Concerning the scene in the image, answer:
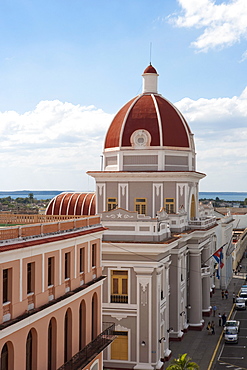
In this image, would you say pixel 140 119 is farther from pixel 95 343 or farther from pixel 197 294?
pixel 95 343

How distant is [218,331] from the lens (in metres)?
52.1

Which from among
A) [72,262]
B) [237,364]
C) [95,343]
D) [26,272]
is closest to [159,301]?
[237,364]

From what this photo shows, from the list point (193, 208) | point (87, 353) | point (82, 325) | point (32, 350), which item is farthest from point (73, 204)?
point (32, 350)

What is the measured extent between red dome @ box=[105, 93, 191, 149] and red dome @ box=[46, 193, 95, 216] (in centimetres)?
779

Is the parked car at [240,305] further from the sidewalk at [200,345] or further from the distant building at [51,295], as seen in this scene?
the distant building at [51,295]

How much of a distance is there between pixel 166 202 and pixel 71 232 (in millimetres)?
23112

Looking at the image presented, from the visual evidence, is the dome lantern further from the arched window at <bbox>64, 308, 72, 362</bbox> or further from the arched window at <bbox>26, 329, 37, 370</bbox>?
the arched window at <bbox>26, 329, 37, 370</bbox>

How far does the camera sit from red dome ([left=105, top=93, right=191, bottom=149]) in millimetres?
48031

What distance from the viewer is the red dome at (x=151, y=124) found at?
48.0m

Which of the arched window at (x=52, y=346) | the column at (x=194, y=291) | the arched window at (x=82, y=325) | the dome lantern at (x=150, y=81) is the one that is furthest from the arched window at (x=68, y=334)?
the dome lantern at (x=150, y=81)

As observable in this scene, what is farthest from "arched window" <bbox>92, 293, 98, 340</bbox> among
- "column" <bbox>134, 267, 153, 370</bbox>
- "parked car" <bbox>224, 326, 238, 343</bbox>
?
"parked car" <bbox>224, 326, 238, 343</bbox>

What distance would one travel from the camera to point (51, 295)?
23.4m

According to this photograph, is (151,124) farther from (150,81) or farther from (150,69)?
(150,69)

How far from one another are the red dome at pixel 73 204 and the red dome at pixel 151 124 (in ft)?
25.5
